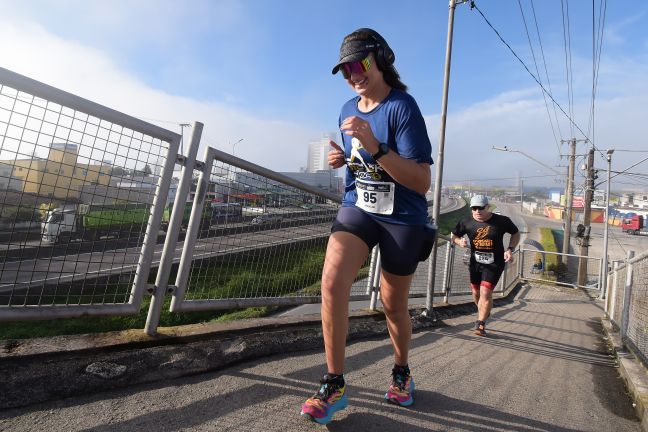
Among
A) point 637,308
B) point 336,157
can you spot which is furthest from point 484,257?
point 336,157

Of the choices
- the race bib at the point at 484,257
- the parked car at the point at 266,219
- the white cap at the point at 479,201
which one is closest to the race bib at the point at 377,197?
the parked car at the point at 266,219

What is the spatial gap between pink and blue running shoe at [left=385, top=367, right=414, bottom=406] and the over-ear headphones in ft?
5.00

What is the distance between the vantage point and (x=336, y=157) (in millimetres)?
2150

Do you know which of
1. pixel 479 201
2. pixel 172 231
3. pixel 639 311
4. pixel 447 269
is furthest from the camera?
pixel 447 269

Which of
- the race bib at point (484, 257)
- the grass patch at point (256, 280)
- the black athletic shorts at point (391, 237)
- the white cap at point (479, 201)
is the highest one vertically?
the white cap at point (479, 201)

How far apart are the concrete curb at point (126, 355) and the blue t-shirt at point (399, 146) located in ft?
3.62

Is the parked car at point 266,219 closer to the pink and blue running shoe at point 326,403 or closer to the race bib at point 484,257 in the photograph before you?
the pink and blue running shoe at point 326,403

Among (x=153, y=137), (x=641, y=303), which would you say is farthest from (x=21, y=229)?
(x=641, y=303)

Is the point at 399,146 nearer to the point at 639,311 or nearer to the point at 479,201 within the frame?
the point at 639,311

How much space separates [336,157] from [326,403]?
119 centimetres

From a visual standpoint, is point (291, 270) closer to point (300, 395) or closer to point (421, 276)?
point (300, 395)

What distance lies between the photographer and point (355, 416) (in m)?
1.85

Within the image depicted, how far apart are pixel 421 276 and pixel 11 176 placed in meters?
7.19

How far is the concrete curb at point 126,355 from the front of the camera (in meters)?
1.72
